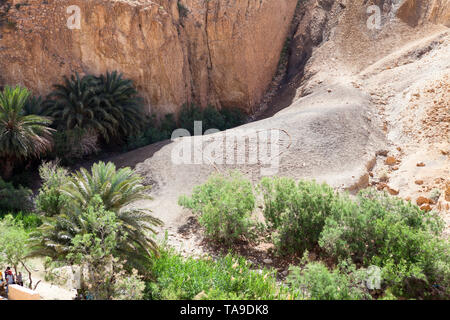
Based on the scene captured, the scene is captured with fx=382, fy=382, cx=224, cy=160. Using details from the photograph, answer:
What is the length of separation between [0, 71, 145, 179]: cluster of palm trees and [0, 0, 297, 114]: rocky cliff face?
1318mm

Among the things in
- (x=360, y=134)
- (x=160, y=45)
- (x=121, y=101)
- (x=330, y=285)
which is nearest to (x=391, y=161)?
(x=360, y=134)

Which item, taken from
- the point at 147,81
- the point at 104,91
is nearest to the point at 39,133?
→ the point at 104,91

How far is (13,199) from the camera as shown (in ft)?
43.9

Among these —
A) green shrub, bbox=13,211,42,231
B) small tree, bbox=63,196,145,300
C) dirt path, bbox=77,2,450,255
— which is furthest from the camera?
dirt path, bbox=77,2,450,255

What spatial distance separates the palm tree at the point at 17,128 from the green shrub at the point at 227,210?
7.22 m

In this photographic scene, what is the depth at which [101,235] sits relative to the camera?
351 inches

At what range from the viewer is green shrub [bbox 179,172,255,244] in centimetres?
1141

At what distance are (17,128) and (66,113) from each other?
2683mm

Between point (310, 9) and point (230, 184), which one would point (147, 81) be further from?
point (310, 9)

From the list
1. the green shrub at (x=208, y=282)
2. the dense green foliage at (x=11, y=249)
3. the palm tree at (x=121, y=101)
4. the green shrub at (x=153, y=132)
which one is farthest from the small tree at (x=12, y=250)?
the green shrub at (x=153, y=132)

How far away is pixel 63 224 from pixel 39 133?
777 centimetres

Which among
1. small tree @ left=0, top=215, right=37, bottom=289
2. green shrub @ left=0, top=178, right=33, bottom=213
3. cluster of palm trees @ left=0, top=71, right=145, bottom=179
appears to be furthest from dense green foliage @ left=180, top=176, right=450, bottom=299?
cluster of palm trees @ left=0, top=71, right=145, bottom=179

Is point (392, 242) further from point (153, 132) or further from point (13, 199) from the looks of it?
point (153, 132)

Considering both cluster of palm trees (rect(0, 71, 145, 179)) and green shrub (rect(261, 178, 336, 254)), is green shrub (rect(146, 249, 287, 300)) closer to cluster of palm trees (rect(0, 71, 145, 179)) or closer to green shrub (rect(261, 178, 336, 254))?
green shrub (rect(261, 178, 336, 254))
